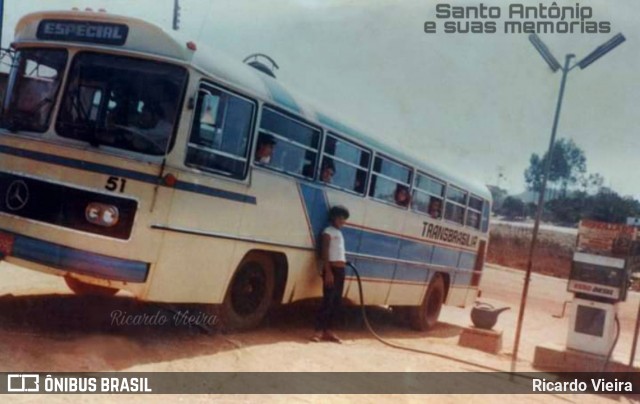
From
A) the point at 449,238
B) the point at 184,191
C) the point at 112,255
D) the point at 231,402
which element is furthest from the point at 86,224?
the point at 449,238

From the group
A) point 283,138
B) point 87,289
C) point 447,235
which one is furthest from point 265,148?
point 447,235

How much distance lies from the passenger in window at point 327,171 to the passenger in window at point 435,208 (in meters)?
2.87

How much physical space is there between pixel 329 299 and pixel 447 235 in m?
3.95

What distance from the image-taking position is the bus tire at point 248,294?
561cm

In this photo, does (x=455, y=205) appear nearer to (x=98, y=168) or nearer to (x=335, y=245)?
(x=335, y=245)

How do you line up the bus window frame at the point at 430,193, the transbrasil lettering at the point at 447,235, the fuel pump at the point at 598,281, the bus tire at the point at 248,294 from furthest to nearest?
the transbrasil lettering at the point at 447,235, the bus window frame at the point at 430,193, the fuel pump at the point at 598,281, the bus tire at the point at 248,294

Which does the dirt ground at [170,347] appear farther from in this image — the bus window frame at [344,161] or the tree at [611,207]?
the tree at [611,207]

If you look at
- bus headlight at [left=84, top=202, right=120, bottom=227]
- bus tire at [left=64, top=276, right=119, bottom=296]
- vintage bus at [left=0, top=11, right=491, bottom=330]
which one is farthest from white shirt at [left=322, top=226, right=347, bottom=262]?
bus headlight at [left=84, top=202, right=120, bottom=227]

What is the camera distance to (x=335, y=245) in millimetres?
6402

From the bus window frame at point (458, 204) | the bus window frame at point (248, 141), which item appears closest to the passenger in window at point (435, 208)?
the bus window frame at point (458, 204)

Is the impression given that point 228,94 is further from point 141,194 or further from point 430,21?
point 430,21

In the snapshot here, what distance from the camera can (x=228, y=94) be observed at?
5082mm

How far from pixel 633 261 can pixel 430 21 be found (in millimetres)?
4309

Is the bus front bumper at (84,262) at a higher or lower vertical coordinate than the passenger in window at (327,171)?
lower
